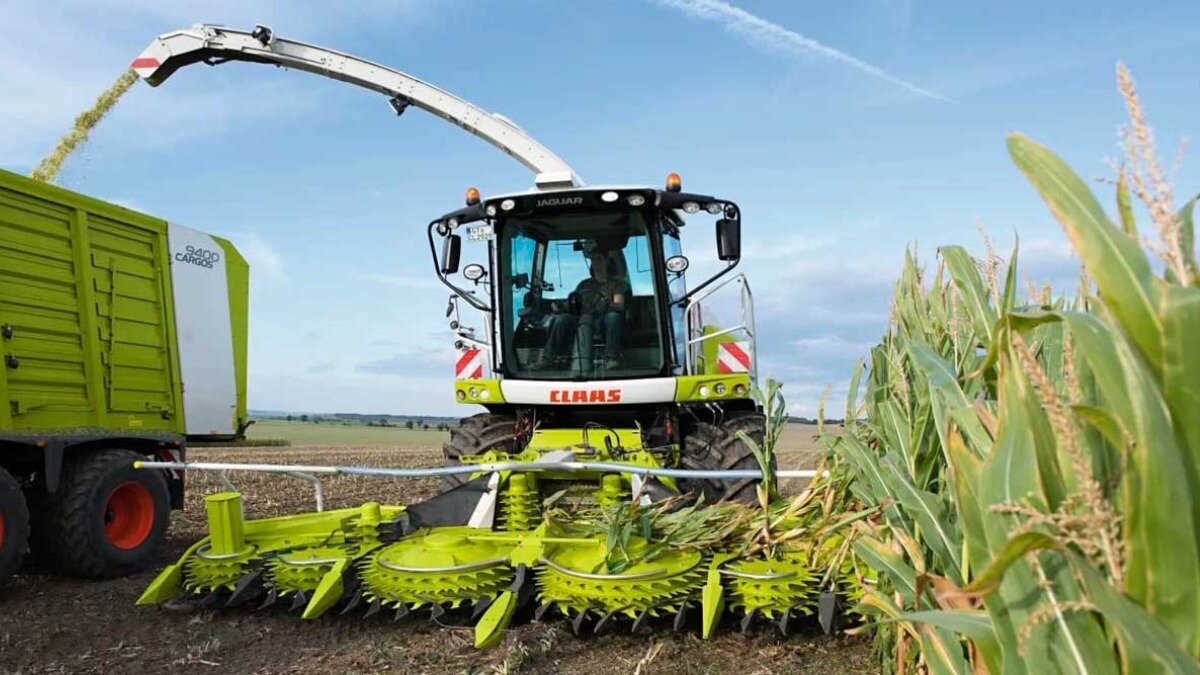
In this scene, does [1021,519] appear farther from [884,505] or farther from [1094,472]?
[884,505]

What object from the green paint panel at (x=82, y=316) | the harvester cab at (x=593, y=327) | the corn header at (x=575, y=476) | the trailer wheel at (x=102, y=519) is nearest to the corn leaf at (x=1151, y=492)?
the corn header at (x=575, y=476)

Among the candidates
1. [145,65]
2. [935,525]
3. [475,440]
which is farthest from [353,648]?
[145,65]

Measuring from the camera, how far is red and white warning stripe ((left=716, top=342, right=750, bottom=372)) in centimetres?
617

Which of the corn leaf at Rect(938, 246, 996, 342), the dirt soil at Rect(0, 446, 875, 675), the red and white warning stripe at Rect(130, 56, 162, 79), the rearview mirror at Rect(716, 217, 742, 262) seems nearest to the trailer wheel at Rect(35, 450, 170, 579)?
the dirt soil at Rect(0, 446, 875, 675)

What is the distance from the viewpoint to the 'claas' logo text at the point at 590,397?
5840 millimetres

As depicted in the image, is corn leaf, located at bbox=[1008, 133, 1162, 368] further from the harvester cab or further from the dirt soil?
the harvester cab

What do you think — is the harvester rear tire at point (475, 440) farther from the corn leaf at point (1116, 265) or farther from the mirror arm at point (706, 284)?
the corn leaf at point (1116, 265)

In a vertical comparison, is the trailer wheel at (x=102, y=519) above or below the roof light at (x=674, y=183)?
below

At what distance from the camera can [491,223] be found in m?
6.21

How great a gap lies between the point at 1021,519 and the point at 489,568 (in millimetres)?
2824

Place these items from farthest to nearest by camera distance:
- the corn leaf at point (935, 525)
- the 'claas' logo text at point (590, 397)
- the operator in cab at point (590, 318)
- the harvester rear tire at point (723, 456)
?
1. the operator in cab at point (590, 318)
2. the 'claas' logo text at point (590, 397)
3. the harvester rear tire at point (723, 456)
4. the corn leaf at point (935, 525)

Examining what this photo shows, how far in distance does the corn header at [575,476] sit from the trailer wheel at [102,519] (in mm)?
513

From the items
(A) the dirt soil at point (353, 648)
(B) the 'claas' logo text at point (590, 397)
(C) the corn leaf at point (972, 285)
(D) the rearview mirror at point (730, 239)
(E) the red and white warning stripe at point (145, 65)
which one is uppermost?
(E) the red and white warning stripe at point (145, 65)

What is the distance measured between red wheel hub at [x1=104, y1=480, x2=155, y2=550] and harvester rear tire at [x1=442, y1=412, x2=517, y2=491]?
2219 mm
